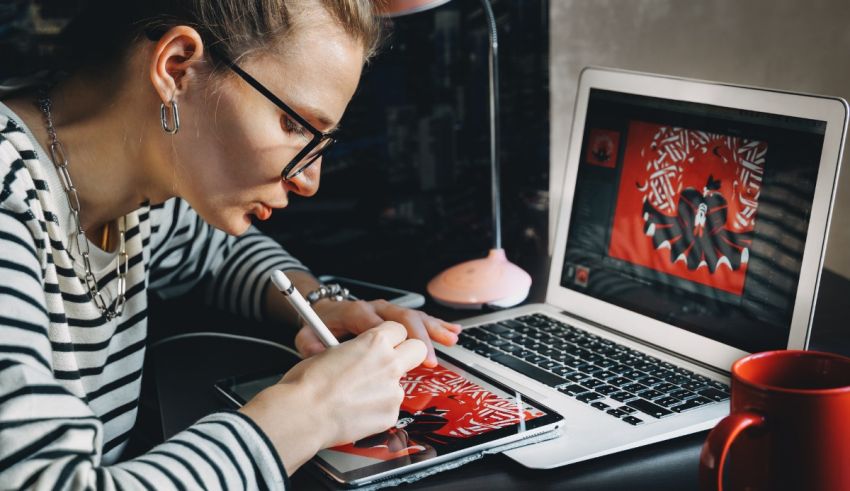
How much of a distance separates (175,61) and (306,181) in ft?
0.65

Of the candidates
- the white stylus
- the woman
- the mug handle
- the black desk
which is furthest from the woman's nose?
the mug handle

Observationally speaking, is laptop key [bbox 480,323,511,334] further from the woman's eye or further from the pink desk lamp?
the woman's eye

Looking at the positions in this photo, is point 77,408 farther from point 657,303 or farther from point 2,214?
point 657,303

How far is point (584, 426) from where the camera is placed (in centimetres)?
85

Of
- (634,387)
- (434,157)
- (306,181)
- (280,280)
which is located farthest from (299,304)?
(434,157)

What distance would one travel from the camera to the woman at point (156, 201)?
0.72m

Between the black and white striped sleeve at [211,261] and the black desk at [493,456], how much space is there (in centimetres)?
7

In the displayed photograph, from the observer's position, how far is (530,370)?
100 cm

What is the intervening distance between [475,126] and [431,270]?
0.35 metres

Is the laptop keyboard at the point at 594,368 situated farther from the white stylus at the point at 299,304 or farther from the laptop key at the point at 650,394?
the white stylus at the point at 299,304

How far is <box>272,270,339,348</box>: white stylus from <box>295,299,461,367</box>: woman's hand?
10 cm

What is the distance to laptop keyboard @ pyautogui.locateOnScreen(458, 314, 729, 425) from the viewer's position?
0.89m

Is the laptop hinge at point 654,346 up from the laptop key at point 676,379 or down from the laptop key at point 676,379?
down

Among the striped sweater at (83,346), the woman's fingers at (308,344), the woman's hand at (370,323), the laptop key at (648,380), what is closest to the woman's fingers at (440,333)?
the woman's hand at (370,323)
